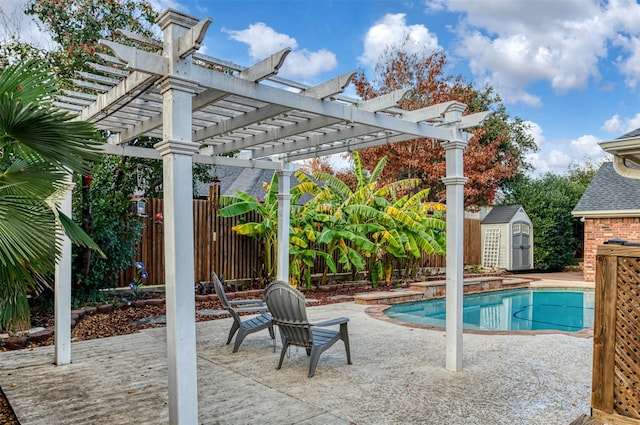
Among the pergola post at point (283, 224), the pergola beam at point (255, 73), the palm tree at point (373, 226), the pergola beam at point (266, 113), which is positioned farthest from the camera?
the palm tree at point (373, 226)

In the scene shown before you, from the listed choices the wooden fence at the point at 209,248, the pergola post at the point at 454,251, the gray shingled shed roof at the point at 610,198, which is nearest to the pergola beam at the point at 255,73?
the pergola post at the point at 454,251

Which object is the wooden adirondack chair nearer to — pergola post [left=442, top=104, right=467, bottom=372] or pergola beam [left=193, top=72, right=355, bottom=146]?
pergola post [left=442, top=104, right=467, bottom=372]

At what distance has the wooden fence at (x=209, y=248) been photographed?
9922mm

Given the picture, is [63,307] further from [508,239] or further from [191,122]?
[508,239]

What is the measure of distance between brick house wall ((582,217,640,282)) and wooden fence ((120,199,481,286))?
38.4ft

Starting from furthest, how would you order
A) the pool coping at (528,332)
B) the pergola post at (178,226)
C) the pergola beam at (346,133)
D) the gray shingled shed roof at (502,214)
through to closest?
the gray shingled shed roof at (502,214), the pool coping at (528,332), the pergola beam at (346,133), the pergola post at (178,226)

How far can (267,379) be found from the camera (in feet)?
15.9

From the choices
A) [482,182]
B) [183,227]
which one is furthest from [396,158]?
[183,227]

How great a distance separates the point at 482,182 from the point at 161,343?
49.9 ft

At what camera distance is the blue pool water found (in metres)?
9.56

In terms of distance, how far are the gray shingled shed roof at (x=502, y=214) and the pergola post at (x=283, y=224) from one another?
44.6ft

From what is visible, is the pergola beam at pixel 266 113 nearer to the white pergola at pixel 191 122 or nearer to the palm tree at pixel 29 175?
the white pergola at pixel 191 122

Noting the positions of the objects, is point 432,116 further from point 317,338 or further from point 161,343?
point 161,343

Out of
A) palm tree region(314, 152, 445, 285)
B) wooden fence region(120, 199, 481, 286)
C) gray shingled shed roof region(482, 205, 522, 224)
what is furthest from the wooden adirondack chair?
gray shingled shed roof region(482, 205, 522, 224)
